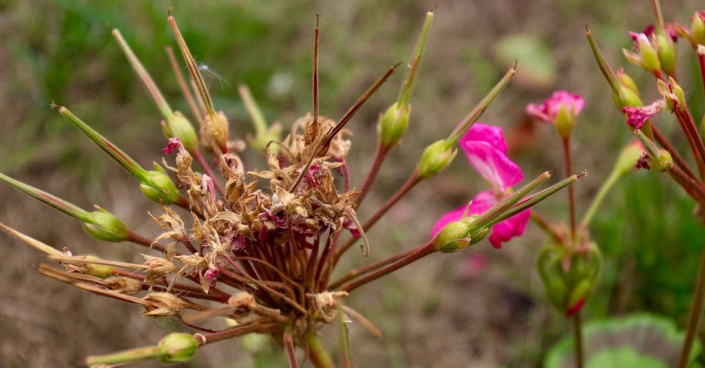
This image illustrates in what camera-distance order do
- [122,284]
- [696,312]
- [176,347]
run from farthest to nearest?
[696,312], [122,284], [176,347]

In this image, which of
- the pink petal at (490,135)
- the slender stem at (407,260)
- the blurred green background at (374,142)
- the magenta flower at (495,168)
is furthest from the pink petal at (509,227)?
the blurred green background at (374,142)

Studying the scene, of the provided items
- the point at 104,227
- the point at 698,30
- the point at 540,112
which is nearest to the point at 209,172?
the point at 104,227

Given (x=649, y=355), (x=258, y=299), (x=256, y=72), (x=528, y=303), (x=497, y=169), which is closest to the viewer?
(x=258, y=299)

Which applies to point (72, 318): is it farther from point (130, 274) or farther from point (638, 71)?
point (638, 71)

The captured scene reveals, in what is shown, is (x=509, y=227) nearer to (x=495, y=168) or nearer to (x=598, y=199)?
(x=495, y=168)

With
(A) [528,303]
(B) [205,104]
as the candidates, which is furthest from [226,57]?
(B) [205,104]

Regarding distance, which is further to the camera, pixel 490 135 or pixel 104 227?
pixel 490 135

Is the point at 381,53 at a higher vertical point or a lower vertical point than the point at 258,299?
higher
